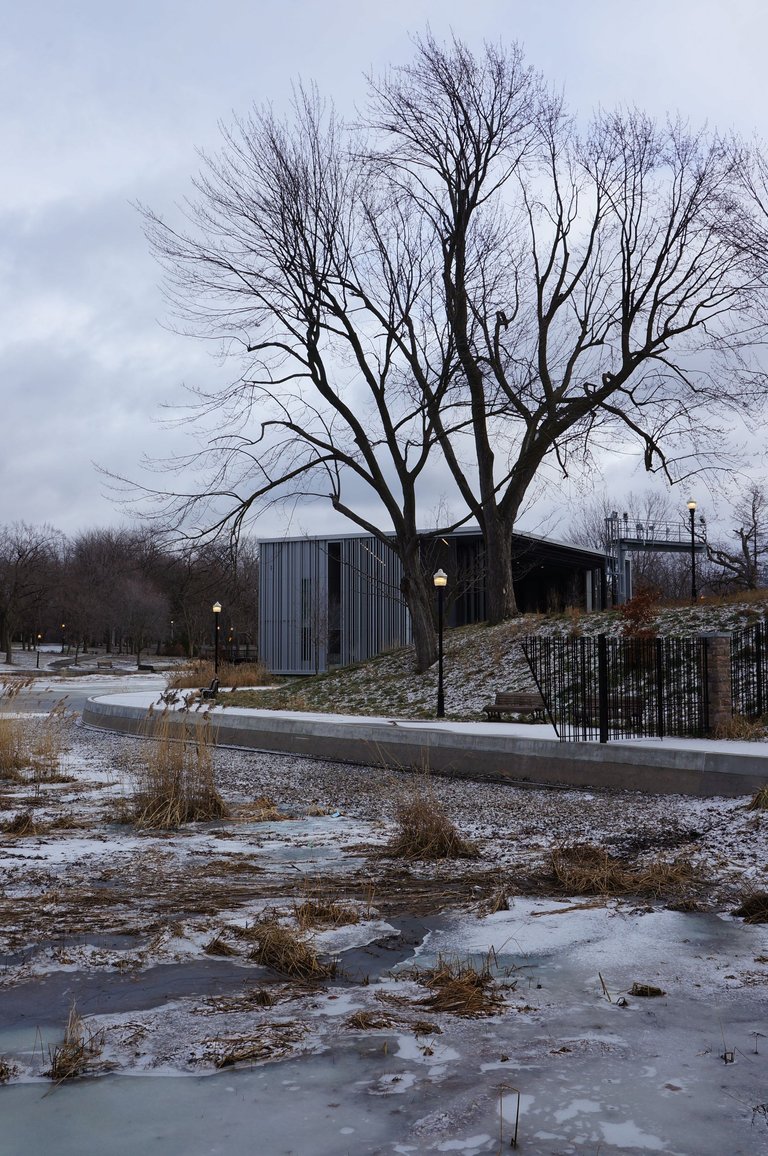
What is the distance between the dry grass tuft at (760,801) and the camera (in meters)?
9.12

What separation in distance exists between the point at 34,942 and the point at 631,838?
507 centimetres

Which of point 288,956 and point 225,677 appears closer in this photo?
point 288,956

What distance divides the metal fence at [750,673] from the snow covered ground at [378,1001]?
880 centimetres

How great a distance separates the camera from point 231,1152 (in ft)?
10.4

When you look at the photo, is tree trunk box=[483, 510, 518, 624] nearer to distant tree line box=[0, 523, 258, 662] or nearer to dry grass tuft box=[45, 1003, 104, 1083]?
dry grass tuft box=[45, 1003, 104, 1083]

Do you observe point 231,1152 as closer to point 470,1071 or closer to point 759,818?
point 470,1071

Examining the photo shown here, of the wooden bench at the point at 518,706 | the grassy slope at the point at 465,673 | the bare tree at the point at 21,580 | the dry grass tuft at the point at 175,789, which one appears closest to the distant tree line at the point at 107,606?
the bare tree at the point at 21,580

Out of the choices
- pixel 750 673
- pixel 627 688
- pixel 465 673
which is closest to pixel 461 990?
pixel 750 673

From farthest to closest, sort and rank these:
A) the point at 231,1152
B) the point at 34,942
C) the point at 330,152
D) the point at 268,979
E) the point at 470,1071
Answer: the point at 330,152 → the point at 34,942 → the point at 268,979 → the point at 470,1071 → the point at 231,1152

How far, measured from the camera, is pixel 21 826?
873 cm

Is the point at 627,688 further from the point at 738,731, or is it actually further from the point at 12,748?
the point at 12,748

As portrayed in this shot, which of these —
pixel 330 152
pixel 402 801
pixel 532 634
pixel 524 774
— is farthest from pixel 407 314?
pixel 402 801

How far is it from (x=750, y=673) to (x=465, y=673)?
8665 millimetres

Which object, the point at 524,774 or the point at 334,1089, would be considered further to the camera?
the point at 524,774
